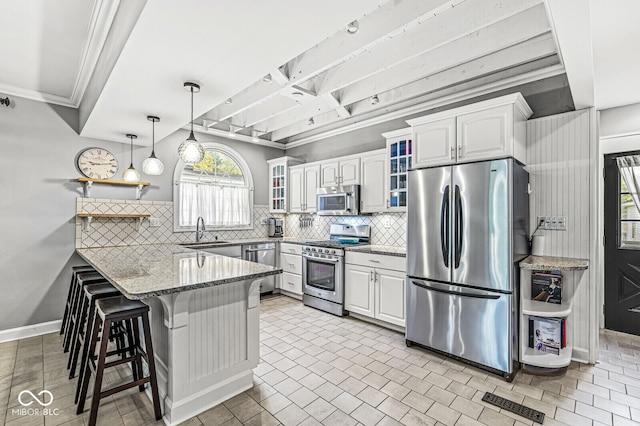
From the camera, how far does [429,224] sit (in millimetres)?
3043

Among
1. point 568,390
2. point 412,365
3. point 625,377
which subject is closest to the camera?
point 568,390

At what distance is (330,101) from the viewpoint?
3.86 m

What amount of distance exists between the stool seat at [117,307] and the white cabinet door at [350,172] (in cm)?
315

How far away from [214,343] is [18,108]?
3728 millimetres

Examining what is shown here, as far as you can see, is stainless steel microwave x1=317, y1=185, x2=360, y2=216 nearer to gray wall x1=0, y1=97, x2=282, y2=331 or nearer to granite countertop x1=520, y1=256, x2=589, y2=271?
granite countertop x1=520, y1=256, x2=589, y2=271

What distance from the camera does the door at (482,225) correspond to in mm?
2574

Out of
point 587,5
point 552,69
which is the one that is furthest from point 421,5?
point 552,69

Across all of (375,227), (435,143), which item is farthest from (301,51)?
(375,227)

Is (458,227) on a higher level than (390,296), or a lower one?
higher

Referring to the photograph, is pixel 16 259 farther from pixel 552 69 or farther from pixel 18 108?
pixel 552 69

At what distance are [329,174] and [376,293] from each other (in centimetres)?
205

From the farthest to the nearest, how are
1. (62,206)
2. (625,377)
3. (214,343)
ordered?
1. (62,206)
2. (625,377)
3. (214,343)

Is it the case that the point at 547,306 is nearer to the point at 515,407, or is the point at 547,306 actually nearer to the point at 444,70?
the point at 515,407

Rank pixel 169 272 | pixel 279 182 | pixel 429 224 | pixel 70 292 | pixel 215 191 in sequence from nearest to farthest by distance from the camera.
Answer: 1. pixel 169 272
2. pixel 429 224
3. pixel 70 292
4. pixel 215 191
5. pixel 279 182
